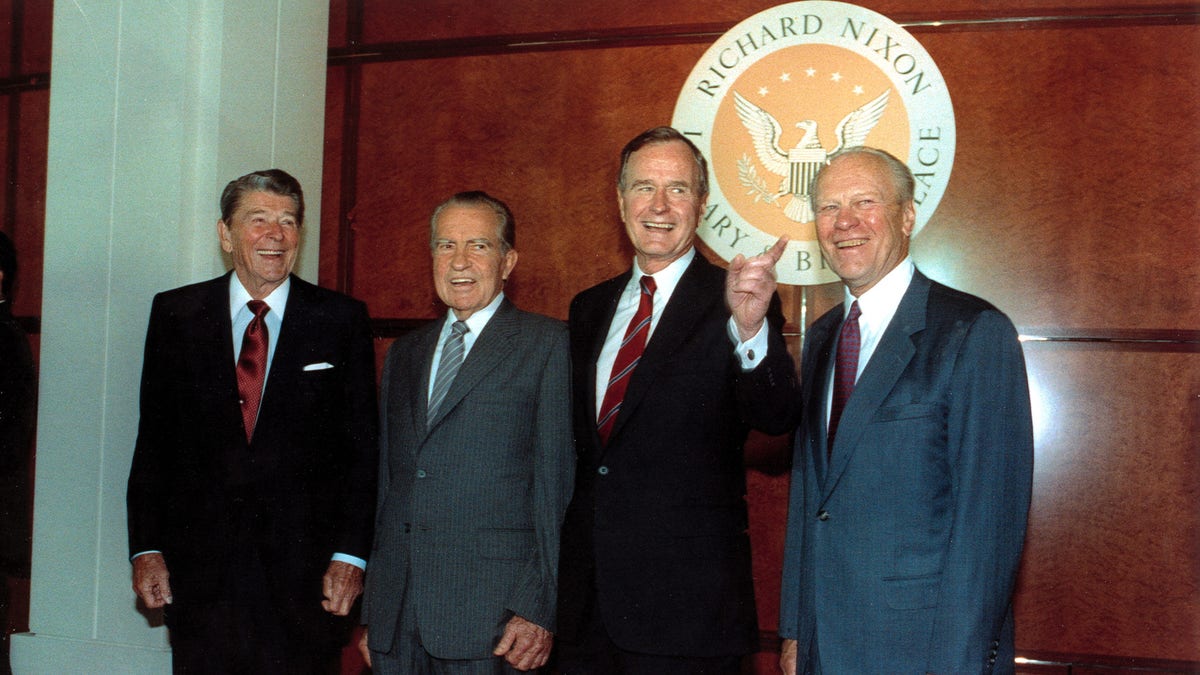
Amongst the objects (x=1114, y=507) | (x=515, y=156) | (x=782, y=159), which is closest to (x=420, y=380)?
(x=515, y=156)

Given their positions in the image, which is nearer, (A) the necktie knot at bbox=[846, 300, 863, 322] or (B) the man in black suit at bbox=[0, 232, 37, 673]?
(A) the necktie knot at bbox=[846, 300, 863, 322]

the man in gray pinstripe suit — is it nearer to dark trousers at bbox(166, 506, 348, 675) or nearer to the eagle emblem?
dark trousers at bbox(166, 506, 348, 675)

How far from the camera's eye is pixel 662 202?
92.4 inches

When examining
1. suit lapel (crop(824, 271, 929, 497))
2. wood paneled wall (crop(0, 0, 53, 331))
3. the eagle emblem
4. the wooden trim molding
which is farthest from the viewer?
wood paneled wall (crop(0, 0, 53, 331))

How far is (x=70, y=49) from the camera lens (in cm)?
331

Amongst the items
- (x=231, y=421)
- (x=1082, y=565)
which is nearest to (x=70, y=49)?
(x=231, y=421)

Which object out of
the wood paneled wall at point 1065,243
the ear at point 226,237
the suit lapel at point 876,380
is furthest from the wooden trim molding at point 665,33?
the suit lapel at point 876,380

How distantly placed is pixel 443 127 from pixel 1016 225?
2.04 metres

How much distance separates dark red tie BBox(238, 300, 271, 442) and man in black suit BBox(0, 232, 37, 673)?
883 mm

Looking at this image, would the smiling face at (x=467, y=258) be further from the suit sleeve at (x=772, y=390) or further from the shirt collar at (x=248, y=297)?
the suit sleeve at (x=772, y=390)

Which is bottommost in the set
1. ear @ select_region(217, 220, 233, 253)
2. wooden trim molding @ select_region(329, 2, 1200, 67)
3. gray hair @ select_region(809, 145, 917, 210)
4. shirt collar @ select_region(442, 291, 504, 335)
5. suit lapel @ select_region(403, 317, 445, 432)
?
suit lapel @ select_region(403, 317, 445, 432)

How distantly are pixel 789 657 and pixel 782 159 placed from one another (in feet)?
5.91

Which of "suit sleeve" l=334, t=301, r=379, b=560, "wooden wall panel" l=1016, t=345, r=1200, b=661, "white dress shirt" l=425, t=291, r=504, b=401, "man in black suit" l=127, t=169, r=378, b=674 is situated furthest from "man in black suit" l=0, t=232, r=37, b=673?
"wooden wall panel" l=1016, t=345, r=1200, b=661

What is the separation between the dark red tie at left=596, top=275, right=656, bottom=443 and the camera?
2.24 meters
